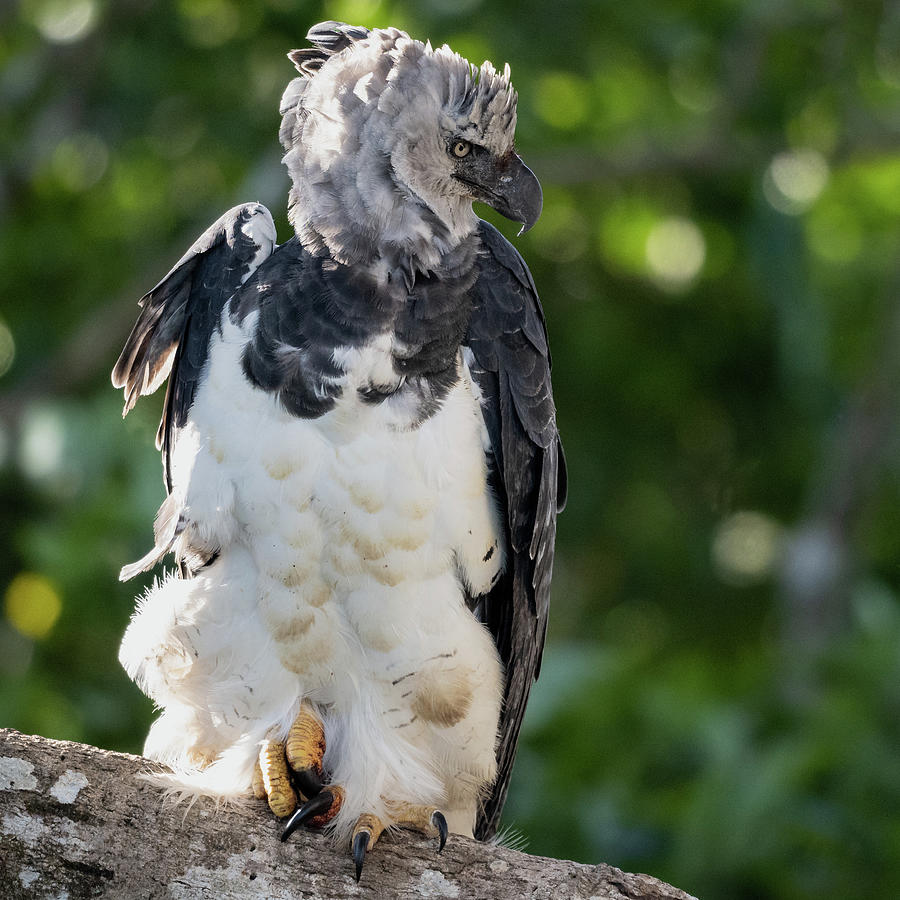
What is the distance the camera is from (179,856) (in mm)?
2543

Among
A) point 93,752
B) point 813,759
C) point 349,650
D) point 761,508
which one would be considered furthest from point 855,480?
point 93,752

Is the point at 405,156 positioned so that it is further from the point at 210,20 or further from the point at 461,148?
the point at 210,20

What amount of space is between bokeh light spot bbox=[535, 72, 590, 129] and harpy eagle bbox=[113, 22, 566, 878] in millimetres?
3898

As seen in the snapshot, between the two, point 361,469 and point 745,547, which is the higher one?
point 745,547

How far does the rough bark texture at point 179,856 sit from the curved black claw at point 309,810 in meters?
0.02

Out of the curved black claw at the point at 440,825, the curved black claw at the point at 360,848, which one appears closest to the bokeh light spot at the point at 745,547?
the curved black claw at the point at 440,825

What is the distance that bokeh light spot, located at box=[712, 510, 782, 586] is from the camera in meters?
7.81

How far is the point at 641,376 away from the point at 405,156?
4925 mm

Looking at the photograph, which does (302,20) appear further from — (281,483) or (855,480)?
(281,483)

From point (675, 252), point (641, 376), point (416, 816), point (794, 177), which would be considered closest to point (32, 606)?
point (416, 816)

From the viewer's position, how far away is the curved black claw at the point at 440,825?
9.08ft

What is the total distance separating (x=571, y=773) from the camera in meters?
5.57

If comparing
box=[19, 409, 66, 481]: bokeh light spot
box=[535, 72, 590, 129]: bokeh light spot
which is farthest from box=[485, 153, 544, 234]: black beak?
box=[535, 72, 590, 129]: bokeh light spot

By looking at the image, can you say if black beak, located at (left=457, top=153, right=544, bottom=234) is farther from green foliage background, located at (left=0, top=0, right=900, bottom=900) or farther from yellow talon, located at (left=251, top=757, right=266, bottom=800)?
green foliage background, located at (left=0, top=0, right=900, bottom=900)
